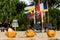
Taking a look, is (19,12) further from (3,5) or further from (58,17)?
(58,17)

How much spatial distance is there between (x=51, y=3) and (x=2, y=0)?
21.0ft

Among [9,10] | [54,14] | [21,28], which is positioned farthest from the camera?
[9,10]

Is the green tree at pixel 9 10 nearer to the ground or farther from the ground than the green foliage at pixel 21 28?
farther from the ground

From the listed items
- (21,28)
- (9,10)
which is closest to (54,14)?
(21,28)

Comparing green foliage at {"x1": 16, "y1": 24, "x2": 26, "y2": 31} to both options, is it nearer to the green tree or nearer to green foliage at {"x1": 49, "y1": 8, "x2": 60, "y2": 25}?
the green tree

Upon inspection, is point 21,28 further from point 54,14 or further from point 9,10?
point 9,10

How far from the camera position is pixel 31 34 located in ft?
27.7

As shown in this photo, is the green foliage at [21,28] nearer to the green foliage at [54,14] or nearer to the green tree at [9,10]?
the green tree at [9,10]

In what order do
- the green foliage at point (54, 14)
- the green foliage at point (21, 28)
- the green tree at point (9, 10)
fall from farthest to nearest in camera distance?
the green tree at point (9, 10), the green foliage at point (54, 14), the green foliage at point (21, 28)

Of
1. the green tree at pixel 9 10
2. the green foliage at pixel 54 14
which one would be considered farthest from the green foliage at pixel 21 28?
the green foliage at pixel 54 14

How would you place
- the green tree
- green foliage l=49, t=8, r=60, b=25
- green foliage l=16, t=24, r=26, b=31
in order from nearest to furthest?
green foliage l=16, t=24, r=26, b=31, green foliage l=49, t=8, r=60, b=25, the green tree

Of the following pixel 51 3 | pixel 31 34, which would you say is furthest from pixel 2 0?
pixel 31 34

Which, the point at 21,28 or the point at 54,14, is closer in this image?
the point at 21,28

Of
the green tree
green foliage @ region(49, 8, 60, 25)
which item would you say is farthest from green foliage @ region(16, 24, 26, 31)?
green foliage @ region(49, 8, 60, 25)
